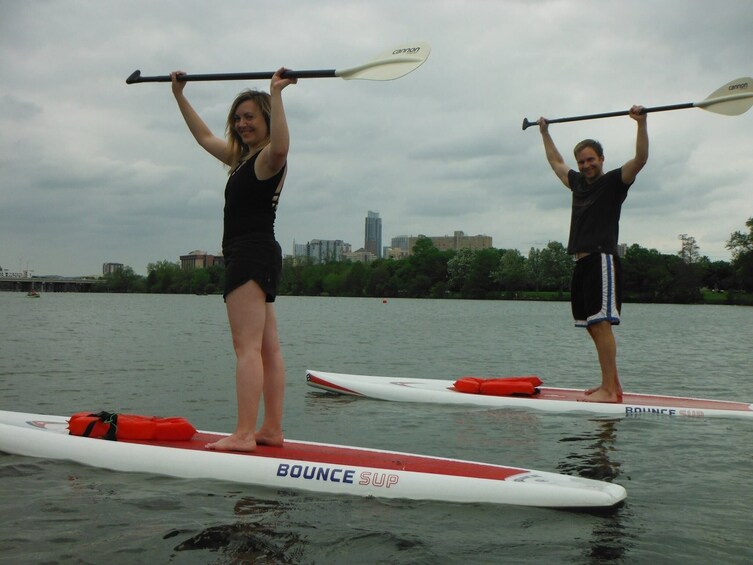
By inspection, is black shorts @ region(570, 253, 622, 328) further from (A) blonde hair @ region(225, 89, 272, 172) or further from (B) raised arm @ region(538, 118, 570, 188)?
(A) blonde hair @ region(225, 89, 272, 172)

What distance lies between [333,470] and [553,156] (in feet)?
16.6

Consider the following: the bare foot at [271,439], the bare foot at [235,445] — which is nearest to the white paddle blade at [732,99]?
the bare foot at [271,439]

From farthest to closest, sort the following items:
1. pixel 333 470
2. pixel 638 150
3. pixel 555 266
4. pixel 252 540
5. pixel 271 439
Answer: pixel 555 266 → pixel 638 150 → pixel 271 439 → pixel 333 470 → pixel 252 540

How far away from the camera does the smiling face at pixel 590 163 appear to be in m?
7.72

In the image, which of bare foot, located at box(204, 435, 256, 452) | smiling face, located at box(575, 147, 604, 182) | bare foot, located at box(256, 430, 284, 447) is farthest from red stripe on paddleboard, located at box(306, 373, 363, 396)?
bare foot, located at box(204, 435, 256, 452)

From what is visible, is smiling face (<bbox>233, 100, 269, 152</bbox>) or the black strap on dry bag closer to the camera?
smiling face (<bbox>233, 100, 269, 152</bbox>)

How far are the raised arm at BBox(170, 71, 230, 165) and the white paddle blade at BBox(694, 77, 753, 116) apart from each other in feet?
16.9

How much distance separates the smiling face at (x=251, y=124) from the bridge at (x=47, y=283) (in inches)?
7022

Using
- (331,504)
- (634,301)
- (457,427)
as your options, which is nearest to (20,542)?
(331,504)

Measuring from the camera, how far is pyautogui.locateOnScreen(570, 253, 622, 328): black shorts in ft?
25.1

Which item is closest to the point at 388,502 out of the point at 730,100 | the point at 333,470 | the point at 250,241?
the point at 333,470

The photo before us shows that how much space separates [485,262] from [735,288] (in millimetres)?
36729

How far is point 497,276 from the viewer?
112 meters

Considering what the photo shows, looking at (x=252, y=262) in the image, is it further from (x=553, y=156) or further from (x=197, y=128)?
(x=553, y=156)
